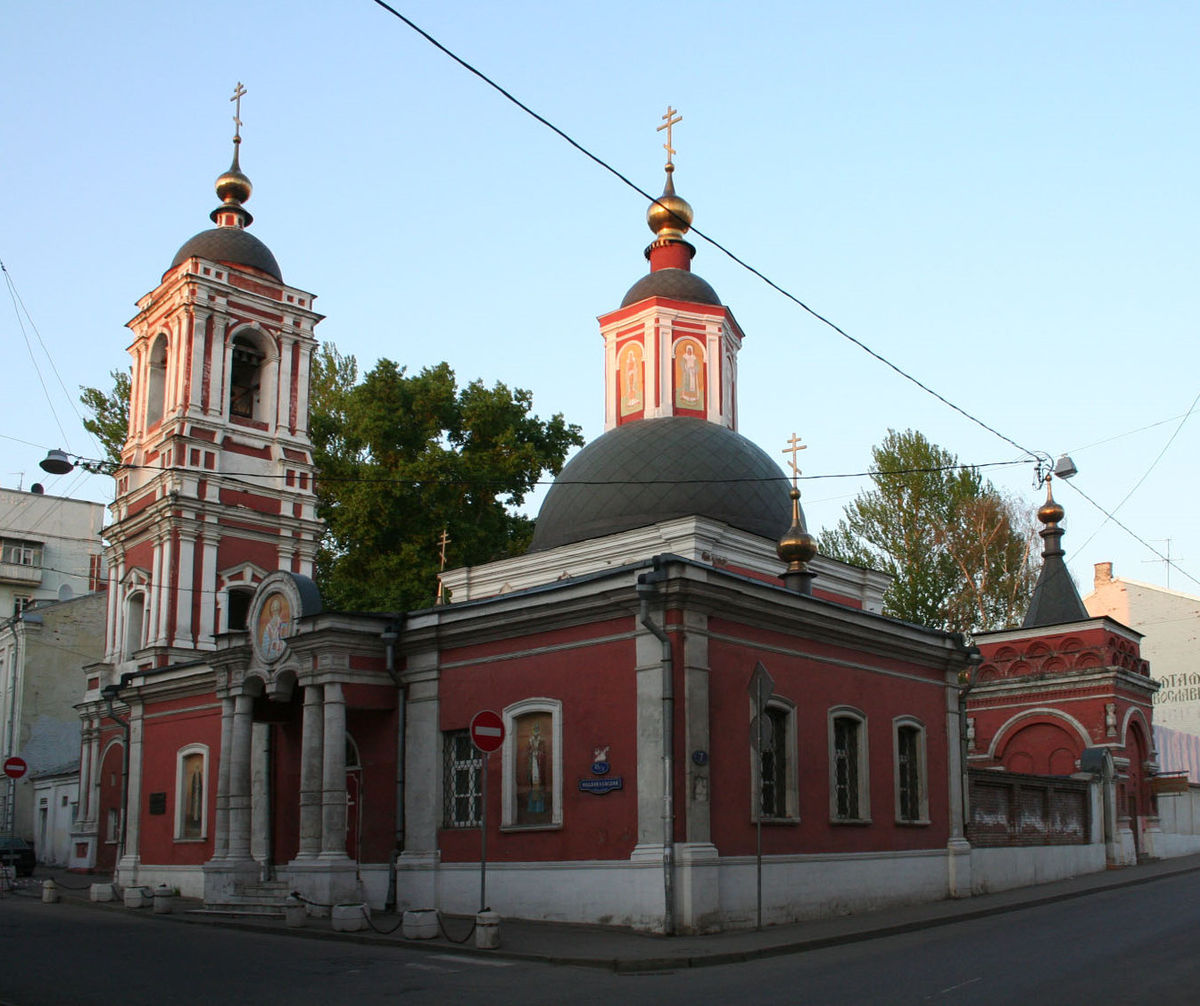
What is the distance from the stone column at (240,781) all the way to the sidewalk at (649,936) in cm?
129

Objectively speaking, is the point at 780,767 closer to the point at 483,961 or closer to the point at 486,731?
the point at 486,731

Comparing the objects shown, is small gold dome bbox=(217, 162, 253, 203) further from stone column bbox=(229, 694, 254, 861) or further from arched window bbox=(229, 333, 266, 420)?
stone column bbox=(229, 694, 254, 861)

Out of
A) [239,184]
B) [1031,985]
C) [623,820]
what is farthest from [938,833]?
[239,184]

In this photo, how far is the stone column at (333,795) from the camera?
1753 centimetres

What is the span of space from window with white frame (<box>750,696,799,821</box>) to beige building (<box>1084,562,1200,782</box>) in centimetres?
2984

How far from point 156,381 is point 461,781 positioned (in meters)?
17.1

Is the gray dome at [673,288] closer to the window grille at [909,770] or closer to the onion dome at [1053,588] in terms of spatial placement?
the onion dome at [1053,588]

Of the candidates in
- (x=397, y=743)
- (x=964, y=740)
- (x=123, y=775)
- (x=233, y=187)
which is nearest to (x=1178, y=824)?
(x=964, y=740)

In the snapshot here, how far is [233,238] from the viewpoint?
3059 centimetres

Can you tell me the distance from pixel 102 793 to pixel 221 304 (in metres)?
11.7

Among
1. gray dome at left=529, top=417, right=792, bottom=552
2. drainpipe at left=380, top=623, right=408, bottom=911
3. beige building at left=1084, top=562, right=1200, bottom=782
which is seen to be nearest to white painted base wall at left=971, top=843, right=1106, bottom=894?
gray dome at left=529, top=417, right=792, bottom=552

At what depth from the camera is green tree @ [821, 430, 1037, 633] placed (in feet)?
142

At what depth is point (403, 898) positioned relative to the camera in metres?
17.8

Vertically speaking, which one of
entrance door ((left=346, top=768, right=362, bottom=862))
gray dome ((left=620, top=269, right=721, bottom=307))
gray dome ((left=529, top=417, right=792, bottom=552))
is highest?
gray dome ((left=620, top=269, right=721, bottom=307))
